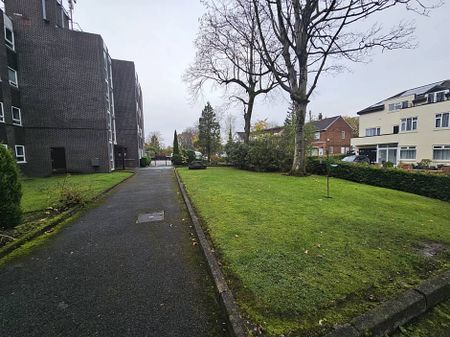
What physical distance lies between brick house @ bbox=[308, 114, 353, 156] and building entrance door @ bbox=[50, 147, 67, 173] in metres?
40.9

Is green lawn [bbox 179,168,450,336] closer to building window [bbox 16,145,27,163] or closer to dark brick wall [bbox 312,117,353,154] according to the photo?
building window [bbox 16,145,27,163]

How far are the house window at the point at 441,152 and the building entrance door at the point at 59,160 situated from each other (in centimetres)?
3747

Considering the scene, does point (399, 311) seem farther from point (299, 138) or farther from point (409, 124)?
point (409, 124)

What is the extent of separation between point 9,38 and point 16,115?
5703 millimetres

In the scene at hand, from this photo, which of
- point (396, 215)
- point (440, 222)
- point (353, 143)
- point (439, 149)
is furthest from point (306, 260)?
point (353, 143)

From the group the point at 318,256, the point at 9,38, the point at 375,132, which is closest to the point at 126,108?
the point at 9,38

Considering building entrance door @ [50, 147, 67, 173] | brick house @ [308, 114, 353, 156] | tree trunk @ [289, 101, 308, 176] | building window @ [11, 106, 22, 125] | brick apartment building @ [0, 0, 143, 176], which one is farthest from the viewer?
brick house @ [308, 114, 353, 156]

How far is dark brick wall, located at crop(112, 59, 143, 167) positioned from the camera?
97.2 feet

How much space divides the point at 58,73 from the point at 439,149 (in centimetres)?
3804

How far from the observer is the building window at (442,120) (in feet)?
78.4

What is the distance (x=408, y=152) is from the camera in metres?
28.2

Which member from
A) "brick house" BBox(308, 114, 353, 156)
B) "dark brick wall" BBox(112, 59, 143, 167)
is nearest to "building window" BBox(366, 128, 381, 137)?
"brick house" BBox(308, 114, 353, 156)

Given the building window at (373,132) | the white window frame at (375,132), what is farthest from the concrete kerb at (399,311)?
the building window at (373,132)

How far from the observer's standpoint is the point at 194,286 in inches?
125
